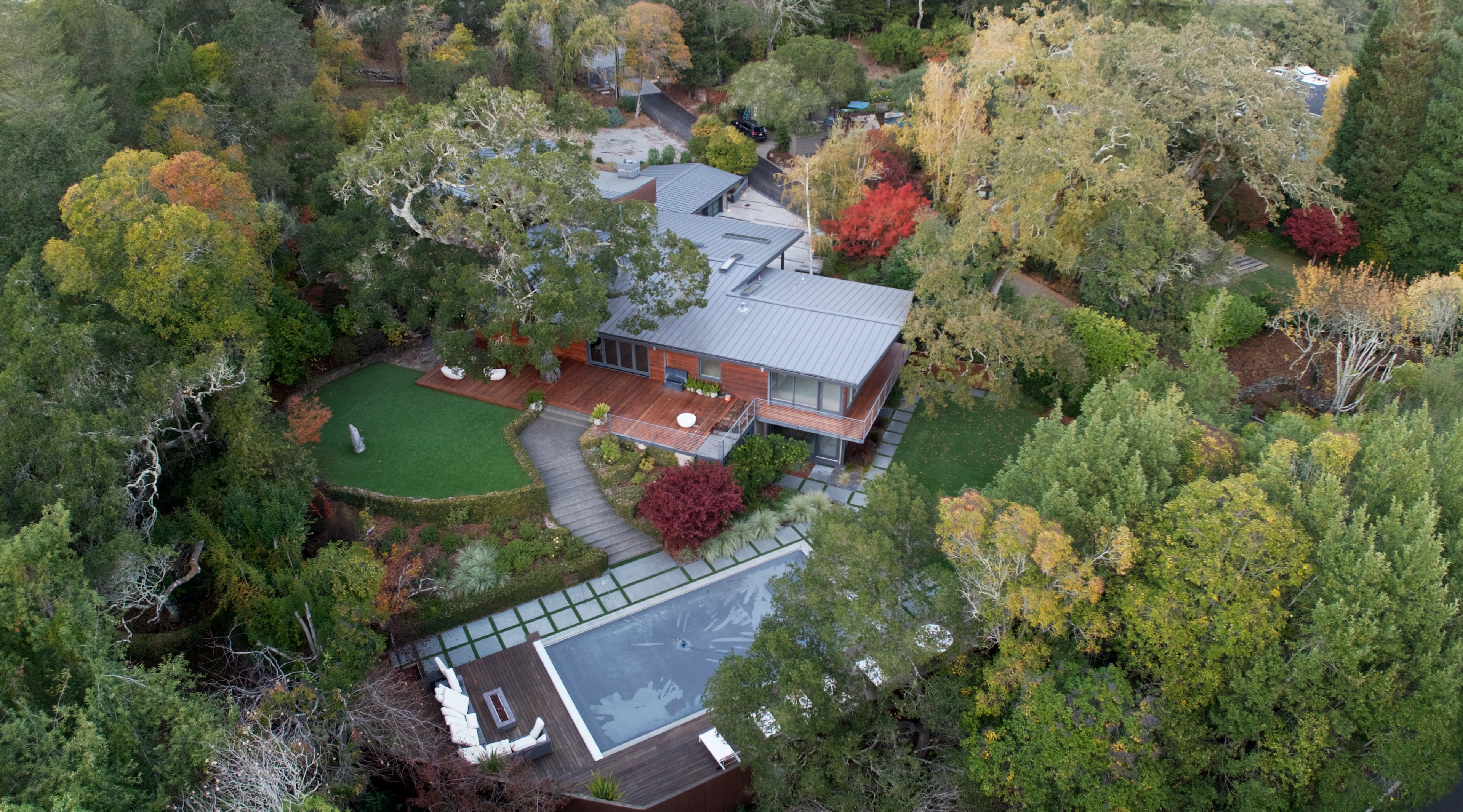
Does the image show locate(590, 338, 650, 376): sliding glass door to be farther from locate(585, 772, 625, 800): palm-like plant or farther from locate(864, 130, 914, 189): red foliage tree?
locate(585, 772, 625, 800): palm-like plant

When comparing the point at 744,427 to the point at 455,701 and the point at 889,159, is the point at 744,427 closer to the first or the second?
the point at 455,701

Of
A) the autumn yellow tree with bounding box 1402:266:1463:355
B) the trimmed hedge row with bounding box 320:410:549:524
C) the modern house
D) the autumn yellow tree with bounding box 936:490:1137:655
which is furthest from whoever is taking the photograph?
the autumn yellow tree with bounding box 1402:266:1463:355

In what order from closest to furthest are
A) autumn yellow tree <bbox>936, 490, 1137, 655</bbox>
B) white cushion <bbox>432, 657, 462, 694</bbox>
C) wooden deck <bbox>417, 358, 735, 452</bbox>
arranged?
autumn yellow tree <bbox>936, 490, 1137, 655</bbox> < white cushion <bbox>432, 657, 462, 694</bbox> < wooden deck <bbox>417, 358, 735, 452</bbox>

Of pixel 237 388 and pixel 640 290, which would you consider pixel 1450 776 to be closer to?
pixel 640 290

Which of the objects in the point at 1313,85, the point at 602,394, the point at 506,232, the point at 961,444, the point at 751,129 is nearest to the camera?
the point at 506,232

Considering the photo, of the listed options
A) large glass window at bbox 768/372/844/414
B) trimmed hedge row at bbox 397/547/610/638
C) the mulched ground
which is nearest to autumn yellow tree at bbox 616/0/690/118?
large glass window at bbox 768/372/844/414

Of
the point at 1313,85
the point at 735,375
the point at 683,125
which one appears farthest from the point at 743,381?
the point at 1313,85
